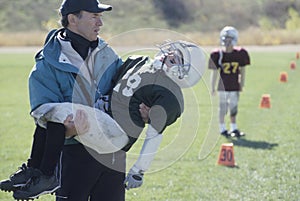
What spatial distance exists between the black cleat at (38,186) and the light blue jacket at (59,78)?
1.33ft

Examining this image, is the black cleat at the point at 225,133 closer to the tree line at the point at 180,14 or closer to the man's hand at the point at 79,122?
the man's hand at the point at 79,122

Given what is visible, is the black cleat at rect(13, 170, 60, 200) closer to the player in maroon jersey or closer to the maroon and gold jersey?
the player in maroon jersey

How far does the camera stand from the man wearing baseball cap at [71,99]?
3.74m


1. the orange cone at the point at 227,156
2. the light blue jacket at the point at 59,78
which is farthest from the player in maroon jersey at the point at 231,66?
the light blue jacket at the point at 59,78

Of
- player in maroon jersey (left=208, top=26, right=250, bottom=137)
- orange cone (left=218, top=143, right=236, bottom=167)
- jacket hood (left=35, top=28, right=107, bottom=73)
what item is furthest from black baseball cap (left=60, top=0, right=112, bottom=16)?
player in maroon jersey (left=208, top=26, right=250, bottom=137)

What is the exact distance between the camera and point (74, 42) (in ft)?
12.8

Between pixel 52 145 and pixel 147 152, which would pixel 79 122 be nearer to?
pixel 52 145

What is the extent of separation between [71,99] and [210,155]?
5.23m

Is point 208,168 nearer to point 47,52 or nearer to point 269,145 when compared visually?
point 269,145

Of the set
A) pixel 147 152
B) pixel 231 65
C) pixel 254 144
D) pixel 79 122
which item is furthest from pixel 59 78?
pixel 231 65

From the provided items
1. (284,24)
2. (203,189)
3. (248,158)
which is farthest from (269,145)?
(284,24)

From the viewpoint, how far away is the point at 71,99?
3803mm

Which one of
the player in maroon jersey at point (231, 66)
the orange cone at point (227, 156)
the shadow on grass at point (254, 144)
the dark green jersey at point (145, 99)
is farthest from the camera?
the player in maroon jersey at point (231, 66)

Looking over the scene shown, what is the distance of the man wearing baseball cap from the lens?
147 inches
